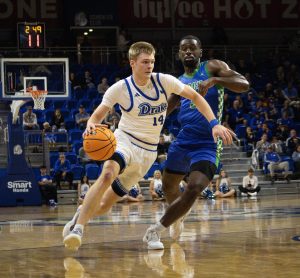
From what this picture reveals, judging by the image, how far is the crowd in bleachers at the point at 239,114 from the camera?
19.6m

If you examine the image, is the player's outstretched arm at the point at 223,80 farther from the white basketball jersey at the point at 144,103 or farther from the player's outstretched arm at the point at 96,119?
the player's outstretched arm at the point at 96,119

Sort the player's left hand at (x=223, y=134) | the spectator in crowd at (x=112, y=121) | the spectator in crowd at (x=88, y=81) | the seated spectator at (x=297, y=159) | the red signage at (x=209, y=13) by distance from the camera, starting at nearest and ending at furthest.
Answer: the player's left hand at (x=223, y=134) < the spectator in crowd at (x=112, y=121) < the seated spectator at (x=297, y=159) < the spectator in crowd at (x=88, y=81) < the red signage at (x=209, y=13)

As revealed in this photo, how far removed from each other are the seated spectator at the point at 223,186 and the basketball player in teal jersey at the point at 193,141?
11.7 meters

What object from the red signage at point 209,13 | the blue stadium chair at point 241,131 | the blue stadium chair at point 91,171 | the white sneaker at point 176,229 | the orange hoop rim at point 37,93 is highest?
the red signage at point 209,13

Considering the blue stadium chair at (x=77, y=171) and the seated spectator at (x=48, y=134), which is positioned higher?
the seated spectator at (x=48, y=134)

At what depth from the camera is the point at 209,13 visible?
29.6m

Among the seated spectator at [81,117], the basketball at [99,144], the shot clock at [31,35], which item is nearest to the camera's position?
the basketball at [99,144]

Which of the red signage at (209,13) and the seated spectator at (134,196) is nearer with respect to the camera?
the seated spectator at (134,196)

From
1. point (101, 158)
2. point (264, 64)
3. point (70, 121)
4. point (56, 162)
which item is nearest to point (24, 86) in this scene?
point (56, 162)

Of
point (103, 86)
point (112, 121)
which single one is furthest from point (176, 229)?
point (103, 86)

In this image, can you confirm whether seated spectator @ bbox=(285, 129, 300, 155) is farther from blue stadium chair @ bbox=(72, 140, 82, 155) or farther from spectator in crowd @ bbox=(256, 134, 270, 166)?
blue stadium chair @ bbox=(72, 140, 82, 155)

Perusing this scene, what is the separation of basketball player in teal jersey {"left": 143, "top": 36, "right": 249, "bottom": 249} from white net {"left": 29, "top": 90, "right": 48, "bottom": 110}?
9.10 m

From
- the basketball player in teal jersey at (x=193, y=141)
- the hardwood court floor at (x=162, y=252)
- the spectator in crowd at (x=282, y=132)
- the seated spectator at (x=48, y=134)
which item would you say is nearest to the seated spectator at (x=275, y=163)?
the spectator in crowd at (x=282, y=132)

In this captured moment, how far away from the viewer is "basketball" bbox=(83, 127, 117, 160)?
6402mm
